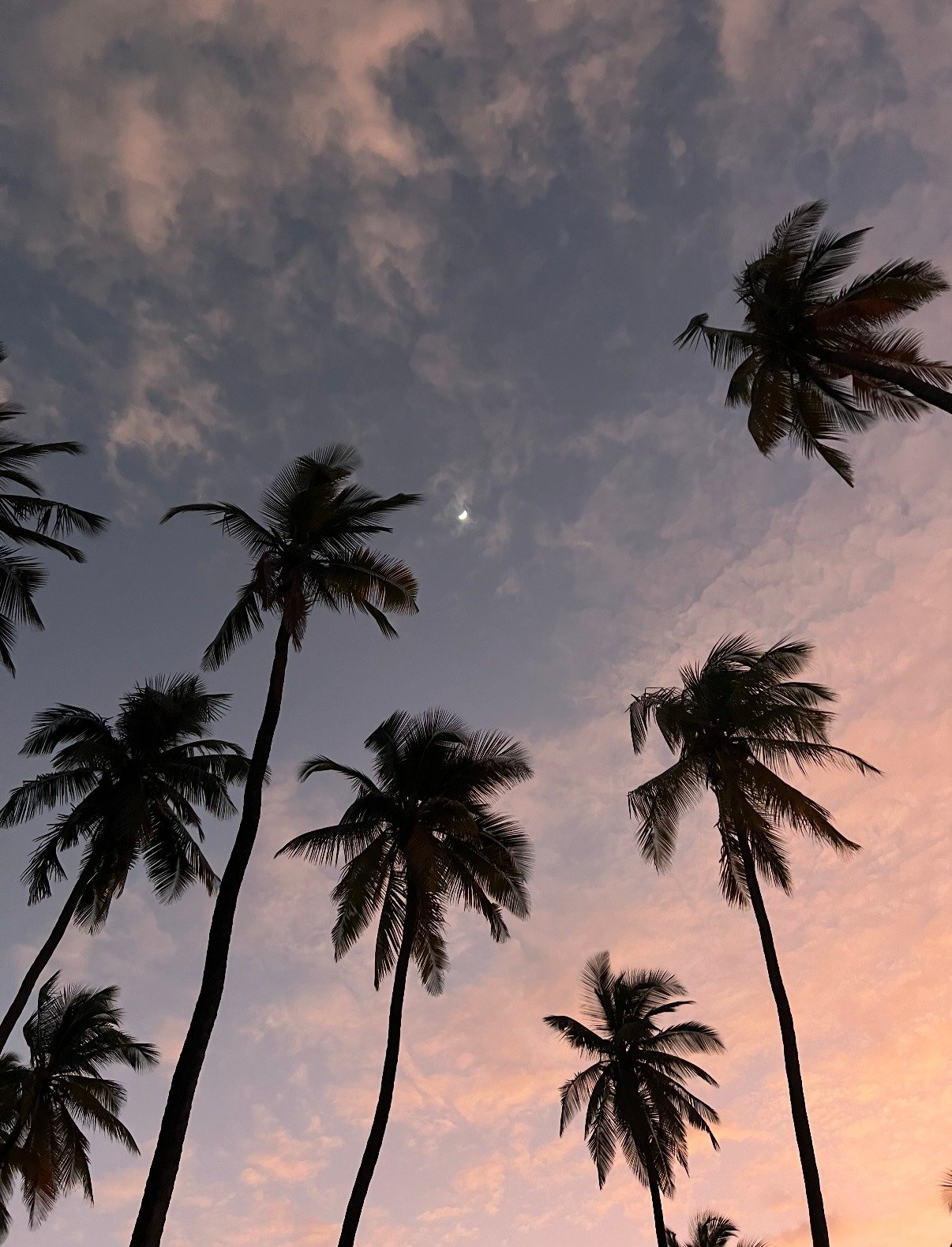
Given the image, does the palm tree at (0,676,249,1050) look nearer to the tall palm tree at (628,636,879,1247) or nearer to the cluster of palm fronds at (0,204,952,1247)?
the cluster of palm fronds at (0,204,952,1247)

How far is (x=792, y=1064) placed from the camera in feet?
59.7

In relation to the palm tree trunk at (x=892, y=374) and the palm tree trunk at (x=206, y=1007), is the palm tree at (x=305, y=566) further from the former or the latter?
the palm tree trunk at (x=892, y=374)

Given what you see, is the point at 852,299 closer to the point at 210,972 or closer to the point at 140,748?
the point at 210,972

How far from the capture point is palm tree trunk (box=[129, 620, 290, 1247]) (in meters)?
12.5

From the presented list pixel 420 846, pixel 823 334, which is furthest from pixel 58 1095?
pixel 823 334

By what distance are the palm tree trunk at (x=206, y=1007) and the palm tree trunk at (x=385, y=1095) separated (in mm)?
5755

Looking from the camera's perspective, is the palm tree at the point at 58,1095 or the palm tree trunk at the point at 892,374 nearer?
the palm tree trunk at the point at 892,374

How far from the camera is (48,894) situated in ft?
74.7

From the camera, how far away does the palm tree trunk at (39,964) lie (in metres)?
20.9

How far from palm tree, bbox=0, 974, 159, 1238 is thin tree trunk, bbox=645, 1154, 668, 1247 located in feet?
53.5

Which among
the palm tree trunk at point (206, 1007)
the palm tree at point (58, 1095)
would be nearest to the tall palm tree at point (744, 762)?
the palm tree trunk at point (206, 1007)

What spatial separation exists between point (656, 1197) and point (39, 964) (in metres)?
19.9

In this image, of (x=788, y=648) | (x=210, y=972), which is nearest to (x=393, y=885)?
(x=210, y=972)

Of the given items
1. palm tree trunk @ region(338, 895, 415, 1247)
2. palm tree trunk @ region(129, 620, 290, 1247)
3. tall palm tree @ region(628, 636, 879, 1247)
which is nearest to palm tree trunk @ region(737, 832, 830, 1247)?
tall palm tree @ region(628, 636, 879, 1247)
